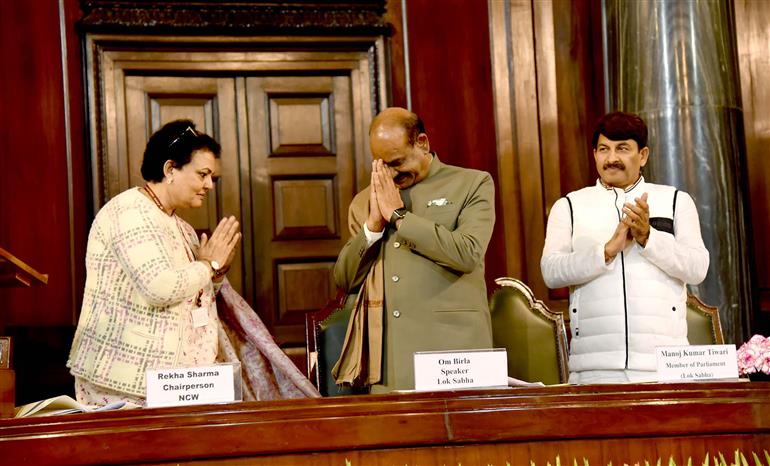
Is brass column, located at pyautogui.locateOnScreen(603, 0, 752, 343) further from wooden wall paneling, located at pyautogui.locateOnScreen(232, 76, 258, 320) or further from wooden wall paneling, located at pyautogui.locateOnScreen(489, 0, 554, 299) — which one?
wooden wall paneling, located at pyautogui.locateOnScreen(232, 76, 258, 320)

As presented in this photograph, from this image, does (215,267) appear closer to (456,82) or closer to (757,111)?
(456,82)

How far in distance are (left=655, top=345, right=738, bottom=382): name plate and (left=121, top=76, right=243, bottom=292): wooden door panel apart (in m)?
3.01

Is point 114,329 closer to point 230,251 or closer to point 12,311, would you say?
point 230,251

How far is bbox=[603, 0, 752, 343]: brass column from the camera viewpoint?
4.51 meters

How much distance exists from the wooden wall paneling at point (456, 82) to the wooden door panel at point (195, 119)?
3.00 feet

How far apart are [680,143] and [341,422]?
119 inches

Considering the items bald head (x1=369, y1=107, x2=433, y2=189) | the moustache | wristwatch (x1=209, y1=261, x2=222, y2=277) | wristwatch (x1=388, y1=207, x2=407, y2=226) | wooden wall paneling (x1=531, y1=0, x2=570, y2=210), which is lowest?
wristwatch (x1=209, y1=261, x2=222, y2=277)

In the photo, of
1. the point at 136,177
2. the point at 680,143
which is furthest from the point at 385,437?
the point at 136,177

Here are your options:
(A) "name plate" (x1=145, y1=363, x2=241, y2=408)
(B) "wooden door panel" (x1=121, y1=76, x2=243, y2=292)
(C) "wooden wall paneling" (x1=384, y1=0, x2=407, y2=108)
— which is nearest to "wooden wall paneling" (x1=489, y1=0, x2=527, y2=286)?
(C) "wooden wall paneling" (x1=384, y1=0, x2=407, y2=108)

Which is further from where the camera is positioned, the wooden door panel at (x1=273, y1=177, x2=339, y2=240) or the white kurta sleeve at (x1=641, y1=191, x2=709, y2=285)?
the wooden door panel at (x1=273, y1=177, x2=339, y2=240)

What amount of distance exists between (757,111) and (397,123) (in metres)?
2.90

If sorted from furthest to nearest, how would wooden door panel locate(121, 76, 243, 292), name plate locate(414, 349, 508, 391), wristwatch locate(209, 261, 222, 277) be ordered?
1. wooden door panel locate(121, 76, 243, 292)
2. wristwatch locate(209, 261, 222, 277)
3. name plate locate(414, 349, 508, 391)

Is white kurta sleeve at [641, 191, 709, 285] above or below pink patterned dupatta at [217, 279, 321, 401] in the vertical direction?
above

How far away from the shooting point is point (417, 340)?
10.3 feet
